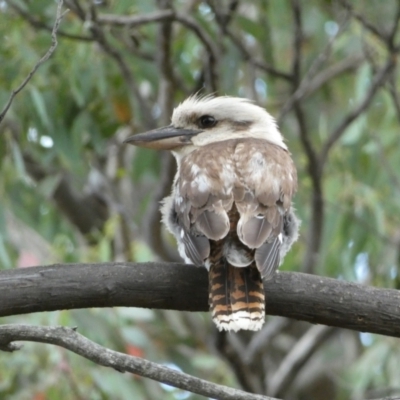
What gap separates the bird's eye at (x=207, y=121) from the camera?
3523 mm

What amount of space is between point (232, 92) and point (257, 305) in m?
2.57

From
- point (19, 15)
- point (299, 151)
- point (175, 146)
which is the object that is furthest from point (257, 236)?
point (299, 151)

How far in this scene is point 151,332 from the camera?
193 inches

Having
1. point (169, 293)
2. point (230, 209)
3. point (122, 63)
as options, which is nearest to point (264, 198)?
point (230, 209)

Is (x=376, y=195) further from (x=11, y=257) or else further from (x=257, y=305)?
Answer: (x=257, y=305)

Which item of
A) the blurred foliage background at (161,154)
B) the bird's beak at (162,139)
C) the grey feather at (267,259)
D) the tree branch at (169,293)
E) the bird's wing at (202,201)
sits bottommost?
the tree branch at (169,293)

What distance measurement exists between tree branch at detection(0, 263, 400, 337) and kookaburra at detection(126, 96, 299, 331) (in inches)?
2.4

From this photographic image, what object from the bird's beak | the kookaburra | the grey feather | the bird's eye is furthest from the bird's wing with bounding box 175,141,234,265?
the bird's eye

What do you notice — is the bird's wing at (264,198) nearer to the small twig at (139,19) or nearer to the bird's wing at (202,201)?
the bird's wing at (202,201)

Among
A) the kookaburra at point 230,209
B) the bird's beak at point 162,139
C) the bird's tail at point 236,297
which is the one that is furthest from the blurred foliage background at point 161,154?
the bird's tail at point 236,297

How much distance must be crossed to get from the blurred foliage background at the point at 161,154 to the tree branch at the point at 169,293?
54.0 inches

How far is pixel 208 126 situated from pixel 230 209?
0.83 meters

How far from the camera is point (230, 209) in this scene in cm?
275

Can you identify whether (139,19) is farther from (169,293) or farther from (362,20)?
(169,293)
